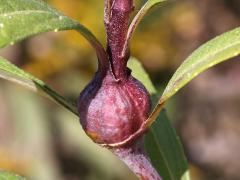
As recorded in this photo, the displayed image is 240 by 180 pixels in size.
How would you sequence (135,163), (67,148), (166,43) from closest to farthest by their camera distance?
(135,163), (67,148), (166,43)

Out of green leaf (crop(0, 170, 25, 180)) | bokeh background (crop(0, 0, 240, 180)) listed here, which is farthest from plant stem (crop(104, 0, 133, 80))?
bokeh background (crop(0, 0, 240, 180))

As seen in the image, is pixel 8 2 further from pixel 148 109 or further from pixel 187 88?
pixel 187 88

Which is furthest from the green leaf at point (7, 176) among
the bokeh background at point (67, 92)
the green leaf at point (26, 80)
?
the bokeh background at point (67, 92)

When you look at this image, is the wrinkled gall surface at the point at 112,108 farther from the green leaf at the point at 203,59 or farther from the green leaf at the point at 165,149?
the green leaf at the point at 165,149

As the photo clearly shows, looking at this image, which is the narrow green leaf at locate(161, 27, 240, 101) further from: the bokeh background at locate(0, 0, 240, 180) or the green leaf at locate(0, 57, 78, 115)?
the bokeh background at locate(0, 0, 240, 180)

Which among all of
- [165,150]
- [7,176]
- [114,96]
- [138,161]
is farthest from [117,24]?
[165,150]

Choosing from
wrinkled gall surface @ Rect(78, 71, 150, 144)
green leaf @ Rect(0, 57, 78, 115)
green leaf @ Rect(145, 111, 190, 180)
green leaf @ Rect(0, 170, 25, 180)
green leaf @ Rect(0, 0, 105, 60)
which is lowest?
green leaf @ Rect(145, 111, 190, 180)

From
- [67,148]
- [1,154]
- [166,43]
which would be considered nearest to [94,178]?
[67,148]
